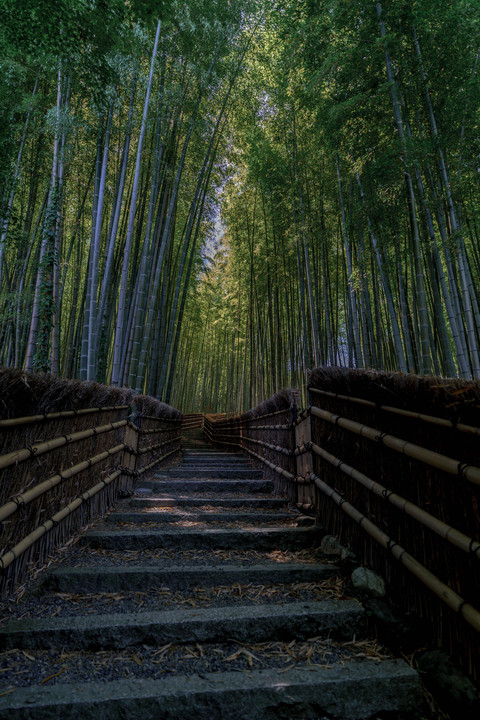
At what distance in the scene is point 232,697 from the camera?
957 millimetres

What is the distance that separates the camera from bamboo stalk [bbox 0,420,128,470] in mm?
1333

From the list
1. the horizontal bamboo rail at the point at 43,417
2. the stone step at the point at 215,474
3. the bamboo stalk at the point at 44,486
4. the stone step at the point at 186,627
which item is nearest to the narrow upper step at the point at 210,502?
the bamboo stalk at the point at 44,486

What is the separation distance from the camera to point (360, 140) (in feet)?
13.8

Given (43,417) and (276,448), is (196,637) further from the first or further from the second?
(276,448)

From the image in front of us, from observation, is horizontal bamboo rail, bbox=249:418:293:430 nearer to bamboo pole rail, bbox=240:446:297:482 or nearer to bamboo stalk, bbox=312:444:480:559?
bamboo pole rail, bbox=240:446:297:482

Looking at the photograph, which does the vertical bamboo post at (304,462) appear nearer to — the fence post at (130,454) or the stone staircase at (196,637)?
the stone staircase at (196,637)

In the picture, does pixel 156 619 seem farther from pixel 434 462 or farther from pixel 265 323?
pixel 265 323

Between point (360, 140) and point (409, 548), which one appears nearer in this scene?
point (409, 548)

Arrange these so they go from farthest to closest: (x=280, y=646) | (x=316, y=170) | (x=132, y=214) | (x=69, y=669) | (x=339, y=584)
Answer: (x=316, y=170), (x=132, y=214), (x=339, y=584), (x=280, y=646), (x=69, y=669)

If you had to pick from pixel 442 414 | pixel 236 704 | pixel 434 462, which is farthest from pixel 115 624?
pixel 442 414

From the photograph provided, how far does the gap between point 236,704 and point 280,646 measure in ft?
0.93

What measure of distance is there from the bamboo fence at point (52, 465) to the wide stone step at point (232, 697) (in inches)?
21.1

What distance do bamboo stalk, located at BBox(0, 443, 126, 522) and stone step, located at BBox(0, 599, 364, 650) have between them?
372mm

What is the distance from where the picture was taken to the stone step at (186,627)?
45.6 inches
